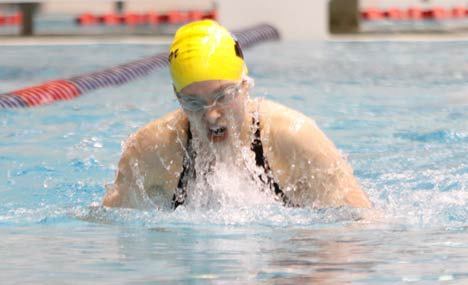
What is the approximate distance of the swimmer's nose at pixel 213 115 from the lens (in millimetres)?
3350

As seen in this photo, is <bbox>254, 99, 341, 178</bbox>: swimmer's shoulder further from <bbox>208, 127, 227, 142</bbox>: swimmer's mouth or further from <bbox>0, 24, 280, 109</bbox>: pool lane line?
<bbox>0, 24, 280, 109</bbox>: pool lane line

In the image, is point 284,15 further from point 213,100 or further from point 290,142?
point 213,100

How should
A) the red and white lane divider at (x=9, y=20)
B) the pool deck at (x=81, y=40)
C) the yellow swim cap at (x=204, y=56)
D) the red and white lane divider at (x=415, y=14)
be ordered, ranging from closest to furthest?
the yellow swim cap at (x=204, y=56) < the pool deck at (x=81, y=40) < the red and white lane divider at (x=415, y=14) < the red and white lane divider at (x=9, y=20)

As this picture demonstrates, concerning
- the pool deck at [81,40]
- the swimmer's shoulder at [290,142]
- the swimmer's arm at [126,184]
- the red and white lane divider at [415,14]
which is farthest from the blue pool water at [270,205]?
the red and white lane divider at [415,14]

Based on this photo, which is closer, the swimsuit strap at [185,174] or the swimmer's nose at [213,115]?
the swimmer's nose at [213,115]

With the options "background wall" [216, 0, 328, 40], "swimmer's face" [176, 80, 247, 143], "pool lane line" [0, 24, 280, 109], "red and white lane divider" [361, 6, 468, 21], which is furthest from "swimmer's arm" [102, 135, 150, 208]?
"red and white lane divider" [361, 6, 468, 21]

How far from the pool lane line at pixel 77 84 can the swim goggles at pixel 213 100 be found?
409 centimetres

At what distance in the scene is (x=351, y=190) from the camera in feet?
11.5

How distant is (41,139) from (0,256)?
3.30 m

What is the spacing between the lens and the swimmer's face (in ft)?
11.1

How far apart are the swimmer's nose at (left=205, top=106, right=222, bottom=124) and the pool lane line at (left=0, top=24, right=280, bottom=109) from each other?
13.6 feet

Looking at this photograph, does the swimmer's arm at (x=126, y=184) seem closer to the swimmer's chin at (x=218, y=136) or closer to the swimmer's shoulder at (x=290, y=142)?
the swimmer's chin at (x=218, y=136)

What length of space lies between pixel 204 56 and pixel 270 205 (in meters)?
0.49

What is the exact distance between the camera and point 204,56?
352cm
